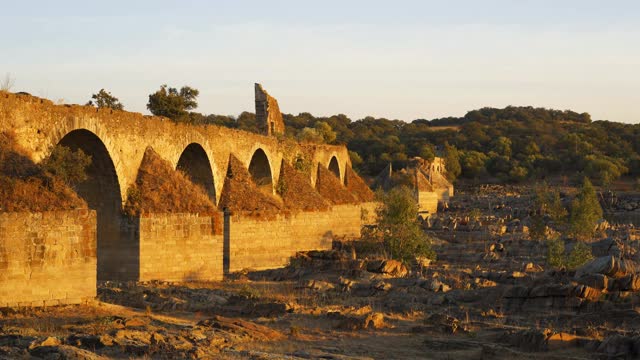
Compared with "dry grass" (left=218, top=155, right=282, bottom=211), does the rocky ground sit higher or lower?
lower

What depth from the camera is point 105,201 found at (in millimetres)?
20172

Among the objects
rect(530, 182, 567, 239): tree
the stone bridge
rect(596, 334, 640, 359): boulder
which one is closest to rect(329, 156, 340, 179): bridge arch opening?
rect(530, 182, 567, 239): tree

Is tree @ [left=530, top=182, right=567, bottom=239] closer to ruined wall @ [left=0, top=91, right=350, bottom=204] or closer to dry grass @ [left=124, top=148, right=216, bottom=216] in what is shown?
ruined wall @ [left=0, top=91, right=350, bottom=204]

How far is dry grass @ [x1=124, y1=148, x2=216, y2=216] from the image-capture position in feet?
66.7

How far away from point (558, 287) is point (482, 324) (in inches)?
122

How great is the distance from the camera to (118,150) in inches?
795

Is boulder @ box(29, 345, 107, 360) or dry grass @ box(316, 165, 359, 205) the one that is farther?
dry grass @ box(316, 165, 359, 205)

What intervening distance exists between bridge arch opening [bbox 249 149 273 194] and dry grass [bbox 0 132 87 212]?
1684 centimetres

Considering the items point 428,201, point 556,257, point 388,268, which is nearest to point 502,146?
point 428,201

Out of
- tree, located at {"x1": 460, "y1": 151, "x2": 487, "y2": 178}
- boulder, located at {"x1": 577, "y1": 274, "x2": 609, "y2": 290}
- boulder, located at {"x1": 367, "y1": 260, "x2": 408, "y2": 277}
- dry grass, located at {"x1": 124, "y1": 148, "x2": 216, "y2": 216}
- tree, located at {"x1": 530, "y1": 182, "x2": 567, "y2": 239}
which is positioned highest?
→ tree, located at {"x1": 460, "y1": 151, "x2": 487, "y2": 178}

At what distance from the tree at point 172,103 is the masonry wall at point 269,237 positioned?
3455 millimetres

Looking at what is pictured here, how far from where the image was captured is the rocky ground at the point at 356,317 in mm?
12461

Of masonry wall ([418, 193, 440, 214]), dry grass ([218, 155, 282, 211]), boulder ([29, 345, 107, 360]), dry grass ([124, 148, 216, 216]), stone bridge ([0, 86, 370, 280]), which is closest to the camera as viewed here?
boulder ([29, 345, 107, 360])

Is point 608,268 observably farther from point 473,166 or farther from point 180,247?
A: point 473,166
